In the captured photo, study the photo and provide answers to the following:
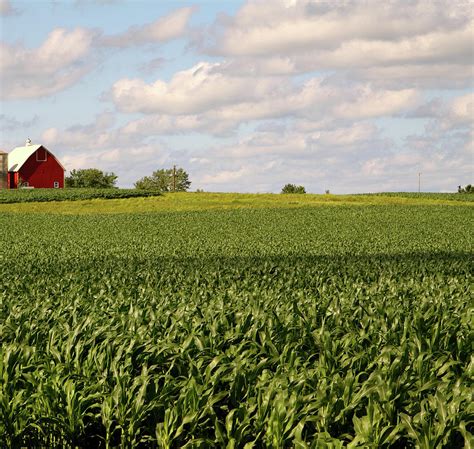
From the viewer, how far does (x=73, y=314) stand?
35.4 feet

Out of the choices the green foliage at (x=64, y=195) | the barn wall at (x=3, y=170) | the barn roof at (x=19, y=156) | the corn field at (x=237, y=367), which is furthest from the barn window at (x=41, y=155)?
the corn field at (x=237, y=367)

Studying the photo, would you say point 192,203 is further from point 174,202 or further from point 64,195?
point 64,195

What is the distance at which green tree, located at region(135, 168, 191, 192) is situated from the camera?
139 meters

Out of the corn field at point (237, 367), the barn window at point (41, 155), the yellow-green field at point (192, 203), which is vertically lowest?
the corn field at point (237, 367)

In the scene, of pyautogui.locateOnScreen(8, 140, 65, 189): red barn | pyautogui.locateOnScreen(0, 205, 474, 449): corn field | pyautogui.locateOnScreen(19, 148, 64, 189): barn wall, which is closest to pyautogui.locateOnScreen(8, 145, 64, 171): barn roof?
pyautogui.locateOnScreen(8, 140, 65, 189): red barn

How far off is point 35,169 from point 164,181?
44400mm

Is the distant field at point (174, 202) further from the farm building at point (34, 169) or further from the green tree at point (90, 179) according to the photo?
the green tree at point (90, 179)

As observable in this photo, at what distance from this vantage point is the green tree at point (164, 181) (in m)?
139

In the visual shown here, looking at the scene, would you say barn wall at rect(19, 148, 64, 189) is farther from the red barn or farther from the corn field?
the corn field

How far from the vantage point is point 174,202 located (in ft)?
235

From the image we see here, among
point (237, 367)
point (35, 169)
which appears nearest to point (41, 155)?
point (35, 169)

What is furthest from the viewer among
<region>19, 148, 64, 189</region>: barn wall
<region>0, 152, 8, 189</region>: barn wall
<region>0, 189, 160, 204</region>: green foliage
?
<region>19, 148, 64, 189</region>: barn wall

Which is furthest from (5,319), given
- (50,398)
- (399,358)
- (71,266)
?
(71,266)

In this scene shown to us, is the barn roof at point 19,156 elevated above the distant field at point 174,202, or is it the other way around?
the barn roof at point 19,156
